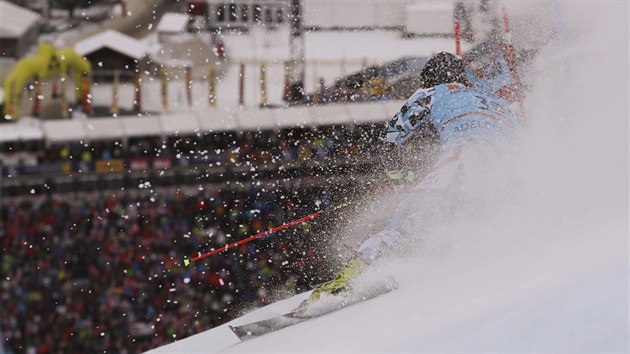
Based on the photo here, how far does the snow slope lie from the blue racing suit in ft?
0.32

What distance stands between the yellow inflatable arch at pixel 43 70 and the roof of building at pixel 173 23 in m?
1.56

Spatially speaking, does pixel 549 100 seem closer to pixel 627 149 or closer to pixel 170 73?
pixel 627 149

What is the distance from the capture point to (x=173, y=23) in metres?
11.7

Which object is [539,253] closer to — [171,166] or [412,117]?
[412,117]

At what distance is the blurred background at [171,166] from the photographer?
8289 millimetres

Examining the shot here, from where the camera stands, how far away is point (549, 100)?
412cm

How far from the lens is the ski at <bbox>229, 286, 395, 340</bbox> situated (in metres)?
3.20

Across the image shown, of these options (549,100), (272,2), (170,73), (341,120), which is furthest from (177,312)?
(549,100)

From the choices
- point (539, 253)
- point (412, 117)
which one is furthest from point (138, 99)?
point (539, 253)

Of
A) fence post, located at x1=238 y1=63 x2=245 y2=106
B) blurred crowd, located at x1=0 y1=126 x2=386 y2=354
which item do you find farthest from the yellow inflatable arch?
fence post, located at x1=238 y1=63 x2=245 y2=106

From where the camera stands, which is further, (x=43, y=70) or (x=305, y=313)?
(x=43, y=70)

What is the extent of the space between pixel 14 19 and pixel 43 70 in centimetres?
190

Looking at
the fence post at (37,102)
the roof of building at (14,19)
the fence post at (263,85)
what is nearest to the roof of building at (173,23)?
the roof of building at (14,19)

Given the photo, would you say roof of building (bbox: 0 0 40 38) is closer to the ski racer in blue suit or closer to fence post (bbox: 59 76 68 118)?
fence post (bbox: 59 76 68 118)
